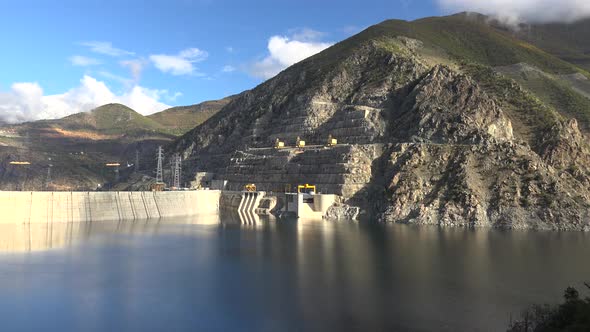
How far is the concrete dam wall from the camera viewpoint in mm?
86625

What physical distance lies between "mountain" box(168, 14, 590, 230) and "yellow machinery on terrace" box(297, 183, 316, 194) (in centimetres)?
166

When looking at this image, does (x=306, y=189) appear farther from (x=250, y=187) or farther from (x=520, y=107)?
(x=520, y=107)

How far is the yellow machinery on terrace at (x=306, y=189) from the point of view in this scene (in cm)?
10550

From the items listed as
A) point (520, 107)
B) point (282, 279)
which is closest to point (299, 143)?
point (520, 107)

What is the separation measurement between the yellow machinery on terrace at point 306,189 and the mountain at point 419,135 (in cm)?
166

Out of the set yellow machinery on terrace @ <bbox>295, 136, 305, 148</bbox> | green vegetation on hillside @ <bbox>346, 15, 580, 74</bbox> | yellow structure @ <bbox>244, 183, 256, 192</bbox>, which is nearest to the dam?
yellow structure @ <bbox>244, 183, 256, 192</bbox>

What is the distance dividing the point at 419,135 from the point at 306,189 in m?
25.1

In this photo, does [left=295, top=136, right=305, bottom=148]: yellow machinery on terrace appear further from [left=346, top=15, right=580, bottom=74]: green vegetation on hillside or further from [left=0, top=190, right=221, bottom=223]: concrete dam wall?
[left=346, top=15, right=580, bottom=74]: green vegetation on hillside

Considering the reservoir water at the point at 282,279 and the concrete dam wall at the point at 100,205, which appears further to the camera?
the concrete dam wall at the point at 100,205

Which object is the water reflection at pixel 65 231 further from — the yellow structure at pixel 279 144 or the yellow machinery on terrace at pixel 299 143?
the yellow structure at pixel 279 144

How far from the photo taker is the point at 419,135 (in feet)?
354

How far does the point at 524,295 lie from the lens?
4294 cm

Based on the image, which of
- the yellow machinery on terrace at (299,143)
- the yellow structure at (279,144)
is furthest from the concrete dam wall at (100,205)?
the yellow machinery on terrace at (299,143)

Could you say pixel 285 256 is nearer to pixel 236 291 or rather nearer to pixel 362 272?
pixel 362 272
